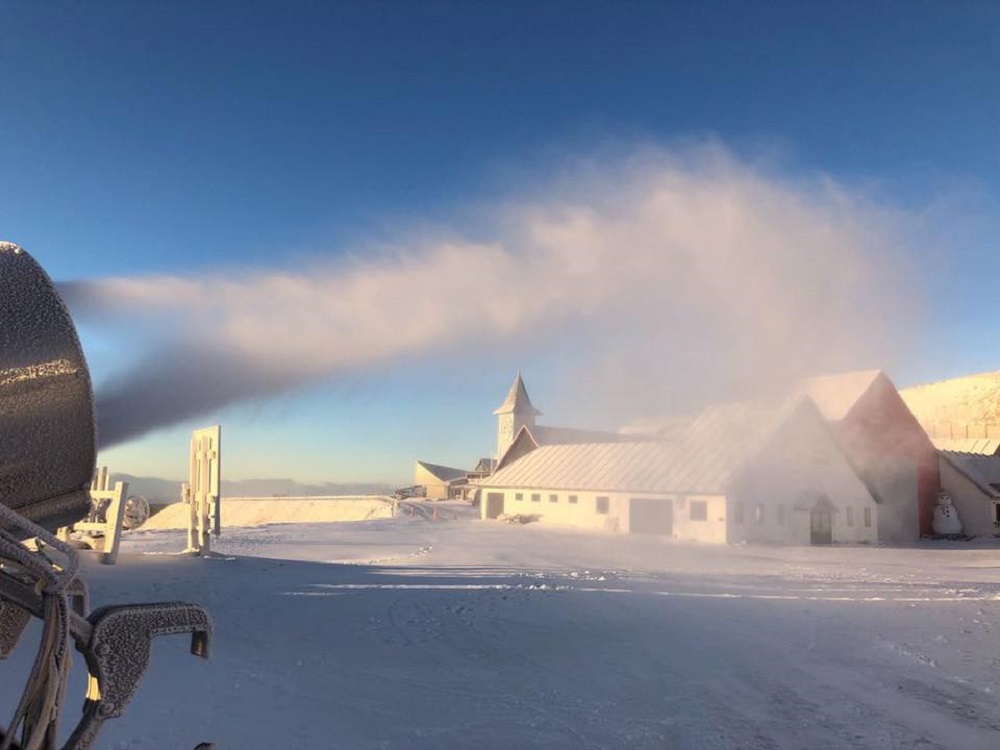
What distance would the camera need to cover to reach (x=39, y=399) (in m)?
2.53

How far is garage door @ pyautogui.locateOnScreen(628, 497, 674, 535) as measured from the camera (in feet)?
122

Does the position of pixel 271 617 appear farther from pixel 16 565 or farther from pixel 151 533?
pixel 151 533

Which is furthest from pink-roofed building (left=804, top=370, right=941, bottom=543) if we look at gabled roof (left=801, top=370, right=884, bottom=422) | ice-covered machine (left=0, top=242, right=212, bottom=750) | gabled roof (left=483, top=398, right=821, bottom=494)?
ice-covered machine (left=0, top=242, right=212, bottom=750)

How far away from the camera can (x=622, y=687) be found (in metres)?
9.59

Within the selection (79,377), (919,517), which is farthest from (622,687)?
(919,517)

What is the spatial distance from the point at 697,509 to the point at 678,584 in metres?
17.0

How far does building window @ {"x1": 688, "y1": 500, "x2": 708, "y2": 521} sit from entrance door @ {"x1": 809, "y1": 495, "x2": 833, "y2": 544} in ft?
17.8

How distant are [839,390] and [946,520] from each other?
940cm

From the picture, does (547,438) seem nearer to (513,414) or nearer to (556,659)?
Answer: (513,414)

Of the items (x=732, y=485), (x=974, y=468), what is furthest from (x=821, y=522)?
(x=974, y=468)

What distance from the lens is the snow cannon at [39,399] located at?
2469 mm

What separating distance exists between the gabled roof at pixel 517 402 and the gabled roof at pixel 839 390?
100 ft

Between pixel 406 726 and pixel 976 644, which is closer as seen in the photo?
pixel 406 726

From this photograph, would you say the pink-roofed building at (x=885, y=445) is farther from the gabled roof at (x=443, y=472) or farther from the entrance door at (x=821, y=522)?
the gabled roof at (x=443, y=472)
